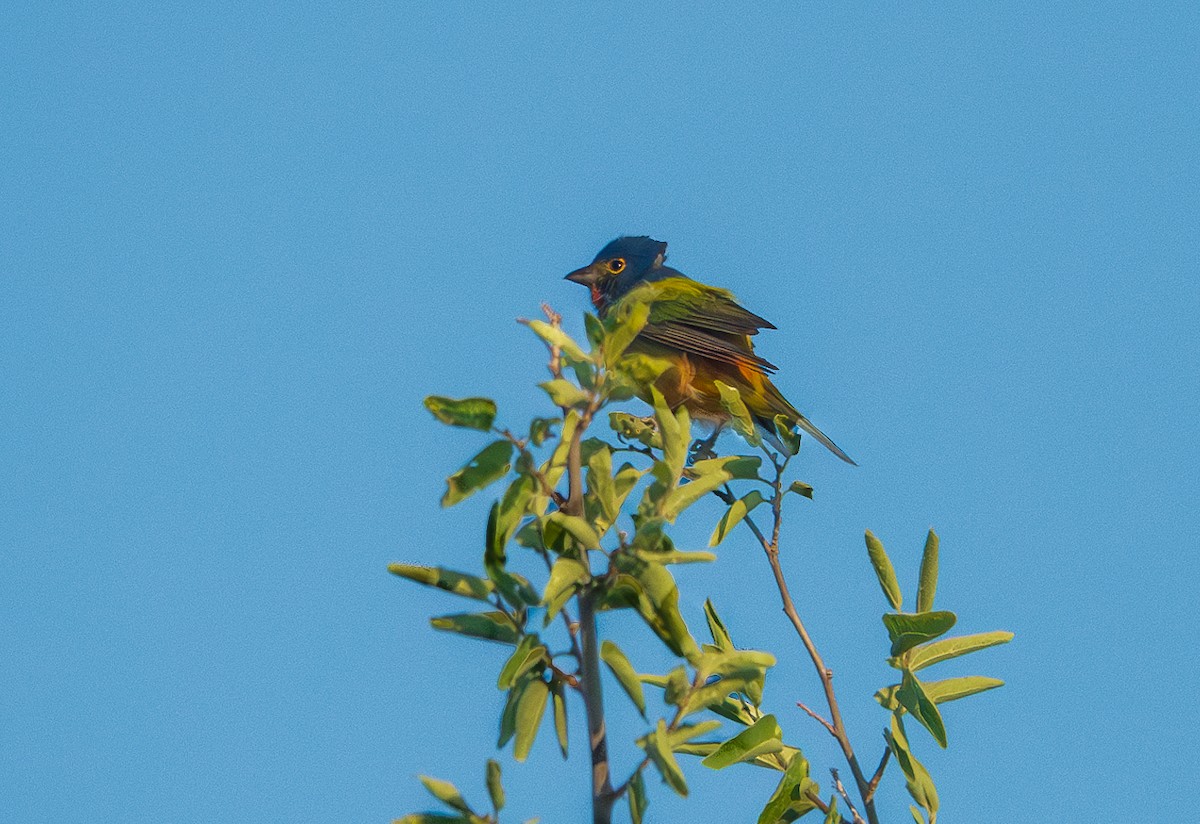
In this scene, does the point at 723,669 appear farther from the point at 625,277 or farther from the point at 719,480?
the point at 625,277

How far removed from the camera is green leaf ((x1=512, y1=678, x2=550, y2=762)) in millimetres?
2084

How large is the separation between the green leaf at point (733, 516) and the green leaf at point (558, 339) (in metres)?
1.00

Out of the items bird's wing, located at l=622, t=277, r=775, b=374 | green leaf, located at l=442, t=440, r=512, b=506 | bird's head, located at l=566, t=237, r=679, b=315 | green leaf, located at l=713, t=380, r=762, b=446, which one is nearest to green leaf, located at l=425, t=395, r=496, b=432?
green leaf, located at l=442, t=440, r=512, b=506

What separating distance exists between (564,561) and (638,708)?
0.24 metres

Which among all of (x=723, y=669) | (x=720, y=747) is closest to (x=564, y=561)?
(x=723, y=669)

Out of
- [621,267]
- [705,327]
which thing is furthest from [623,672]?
[621,267]

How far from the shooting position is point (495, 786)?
183 centimetres

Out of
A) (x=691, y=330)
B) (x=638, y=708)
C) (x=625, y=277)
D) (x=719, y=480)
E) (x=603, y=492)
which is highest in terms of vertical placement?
(x=625, y=277)

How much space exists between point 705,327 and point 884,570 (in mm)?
3708

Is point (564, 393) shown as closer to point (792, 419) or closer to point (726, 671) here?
point (726, 671)

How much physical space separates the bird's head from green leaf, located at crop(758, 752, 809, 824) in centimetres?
→ 548

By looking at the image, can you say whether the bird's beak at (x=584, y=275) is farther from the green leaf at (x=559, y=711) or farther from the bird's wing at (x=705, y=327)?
the green leaf at (x=559, y=711)

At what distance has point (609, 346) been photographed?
2.18 meters

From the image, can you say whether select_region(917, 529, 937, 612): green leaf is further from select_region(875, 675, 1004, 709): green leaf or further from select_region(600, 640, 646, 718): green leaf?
select_region(600, 640, 646, 718): green leaf
